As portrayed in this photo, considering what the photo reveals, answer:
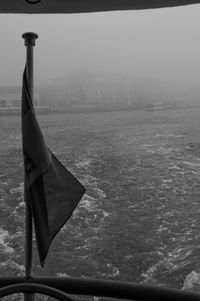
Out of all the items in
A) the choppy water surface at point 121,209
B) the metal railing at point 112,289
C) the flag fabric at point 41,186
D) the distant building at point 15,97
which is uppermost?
the distant building at point 15,97

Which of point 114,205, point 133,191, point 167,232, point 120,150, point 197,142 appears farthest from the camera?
Result: point 197,142

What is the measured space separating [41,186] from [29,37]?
364 mm

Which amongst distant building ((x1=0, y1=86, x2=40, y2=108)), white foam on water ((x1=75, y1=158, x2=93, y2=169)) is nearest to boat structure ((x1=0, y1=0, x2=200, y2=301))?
distant building ((x1=0, y1=86, x2=40, y2=108))

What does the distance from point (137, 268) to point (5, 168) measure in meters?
3.98

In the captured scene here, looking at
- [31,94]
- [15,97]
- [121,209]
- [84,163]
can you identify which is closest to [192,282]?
[121,209]

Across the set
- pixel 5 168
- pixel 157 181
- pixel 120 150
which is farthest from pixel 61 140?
pixel 157 181

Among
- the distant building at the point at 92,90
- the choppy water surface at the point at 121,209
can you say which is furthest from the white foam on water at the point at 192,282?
the distant building at the point at 92,90

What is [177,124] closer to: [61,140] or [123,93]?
[61,140]

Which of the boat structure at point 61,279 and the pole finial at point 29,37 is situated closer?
the boat structure at point 61,279

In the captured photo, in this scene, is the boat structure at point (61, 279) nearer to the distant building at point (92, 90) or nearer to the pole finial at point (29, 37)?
the pole finial at point (29, 37)

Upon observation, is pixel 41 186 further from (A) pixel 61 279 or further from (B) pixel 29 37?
(B) pixel 29 37

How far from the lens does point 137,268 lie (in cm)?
418

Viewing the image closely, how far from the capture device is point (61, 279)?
32.3 inches

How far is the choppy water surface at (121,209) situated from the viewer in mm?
4129
